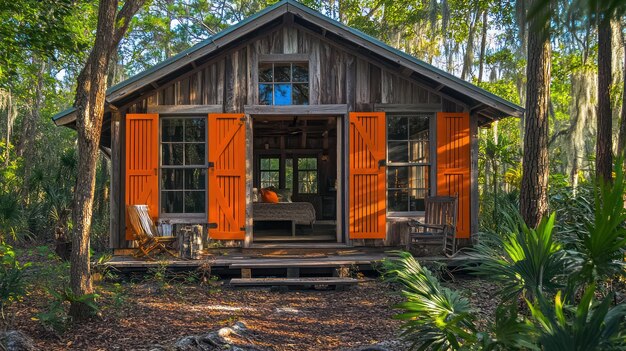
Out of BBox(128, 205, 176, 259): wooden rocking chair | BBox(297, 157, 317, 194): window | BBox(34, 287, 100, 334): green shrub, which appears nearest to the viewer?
BBox(34, 287, 100, 334): green shrub

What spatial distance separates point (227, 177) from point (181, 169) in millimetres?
751

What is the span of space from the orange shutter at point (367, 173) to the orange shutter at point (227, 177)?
1.73 metres

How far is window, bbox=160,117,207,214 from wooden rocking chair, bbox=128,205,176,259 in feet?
1.60

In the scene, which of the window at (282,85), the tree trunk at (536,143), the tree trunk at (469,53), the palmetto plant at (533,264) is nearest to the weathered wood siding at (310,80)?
the window at (282,85)

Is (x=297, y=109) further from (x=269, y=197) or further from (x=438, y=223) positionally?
(x=269, y=197)

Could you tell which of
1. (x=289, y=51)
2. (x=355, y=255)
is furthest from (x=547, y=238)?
(x=289, y=51)

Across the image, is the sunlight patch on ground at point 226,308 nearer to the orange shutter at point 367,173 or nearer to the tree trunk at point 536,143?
the orange shutter at point 367,173

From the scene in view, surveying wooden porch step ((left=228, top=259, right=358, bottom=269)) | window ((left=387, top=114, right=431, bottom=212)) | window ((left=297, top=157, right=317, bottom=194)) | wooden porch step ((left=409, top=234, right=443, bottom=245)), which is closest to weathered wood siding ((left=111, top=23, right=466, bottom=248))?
window ((left=387, top=114, right=431, bottom=212))

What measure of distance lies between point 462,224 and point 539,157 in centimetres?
257

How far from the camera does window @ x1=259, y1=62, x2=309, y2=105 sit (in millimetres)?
8508

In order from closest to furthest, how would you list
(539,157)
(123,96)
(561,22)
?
(561,22) < (539,157) < (123,96)

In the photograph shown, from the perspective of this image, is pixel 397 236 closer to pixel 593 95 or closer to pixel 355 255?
pixel 355 255

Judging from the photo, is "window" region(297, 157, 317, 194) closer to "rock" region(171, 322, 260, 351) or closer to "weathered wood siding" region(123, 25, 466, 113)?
"weathered wood siding" region(123, 25, 466, 113)

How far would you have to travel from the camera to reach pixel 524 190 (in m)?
6.11
